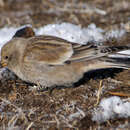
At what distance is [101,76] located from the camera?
5121 mm

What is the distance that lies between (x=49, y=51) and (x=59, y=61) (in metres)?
0.21

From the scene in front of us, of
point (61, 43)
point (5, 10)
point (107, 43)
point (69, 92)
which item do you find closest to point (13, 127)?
point (69, 92)

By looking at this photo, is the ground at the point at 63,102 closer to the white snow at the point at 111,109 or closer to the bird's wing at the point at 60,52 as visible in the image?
the white snow at the point at 111,109

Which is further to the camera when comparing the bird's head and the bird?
the bird's head

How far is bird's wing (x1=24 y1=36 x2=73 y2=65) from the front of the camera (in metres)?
4.66

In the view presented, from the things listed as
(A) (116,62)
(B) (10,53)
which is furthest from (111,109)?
(B) (10,53)

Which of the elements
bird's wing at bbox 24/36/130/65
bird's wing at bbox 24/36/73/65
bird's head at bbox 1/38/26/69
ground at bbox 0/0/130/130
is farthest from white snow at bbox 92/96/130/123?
bird's head at bbox 1/38/26/69

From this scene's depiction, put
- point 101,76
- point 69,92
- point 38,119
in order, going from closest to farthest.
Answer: point 38,119, point 69,92, point 101,76

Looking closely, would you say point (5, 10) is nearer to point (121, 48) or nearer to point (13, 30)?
point (13, 30)

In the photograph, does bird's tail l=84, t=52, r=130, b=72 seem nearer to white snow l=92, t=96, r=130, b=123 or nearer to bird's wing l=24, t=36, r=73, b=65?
bird's wing l=24, t=36, r=73, b=65

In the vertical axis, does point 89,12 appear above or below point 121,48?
below

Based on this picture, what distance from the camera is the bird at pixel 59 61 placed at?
4621 millimetres

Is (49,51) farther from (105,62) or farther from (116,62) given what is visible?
(116,62)

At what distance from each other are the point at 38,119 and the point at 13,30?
330 cm
